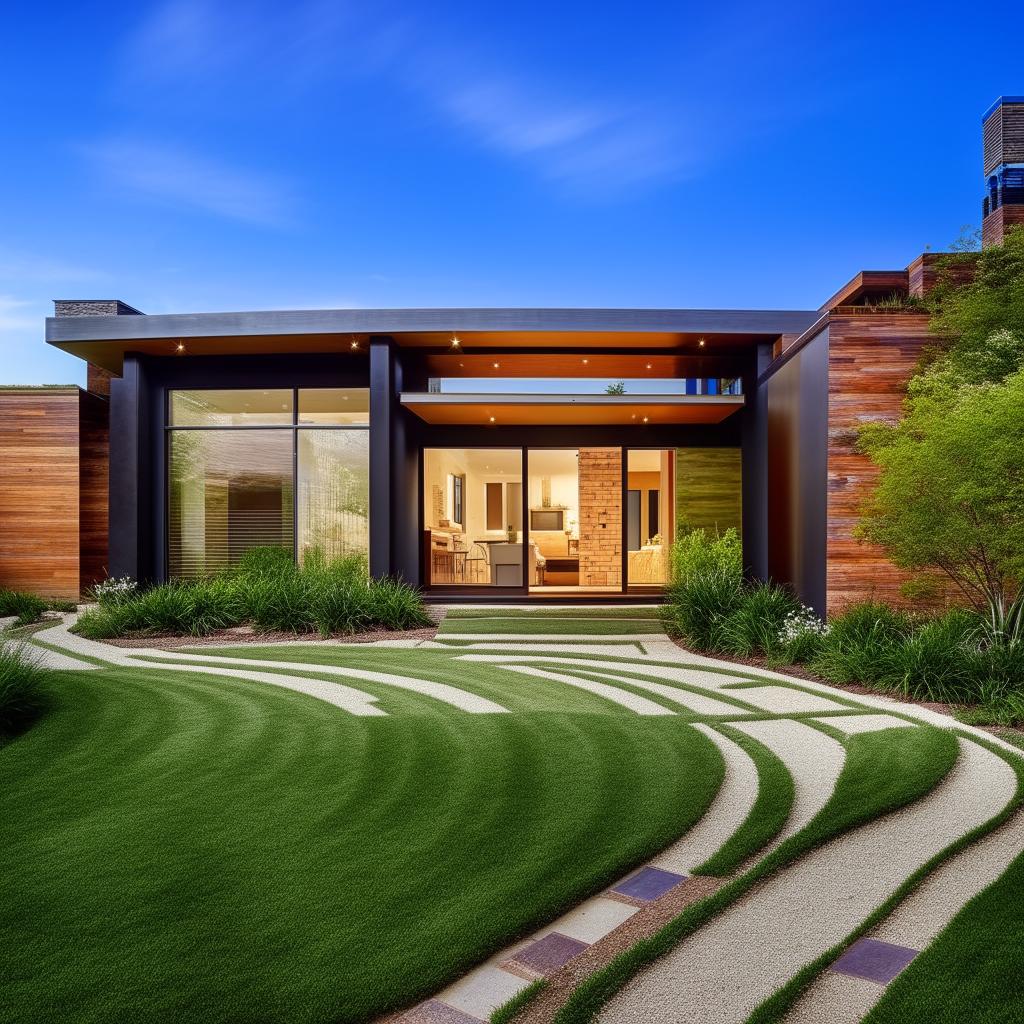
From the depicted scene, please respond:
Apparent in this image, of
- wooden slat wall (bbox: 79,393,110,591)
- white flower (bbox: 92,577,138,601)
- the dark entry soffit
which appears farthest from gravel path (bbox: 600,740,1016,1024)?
wooden slat wall (bbox: 79,393,110,591)

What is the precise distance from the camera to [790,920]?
2.32 m

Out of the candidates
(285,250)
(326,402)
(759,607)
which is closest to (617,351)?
(326,402)

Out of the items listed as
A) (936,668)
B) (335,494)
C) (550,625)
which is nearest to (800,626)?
(936,668)

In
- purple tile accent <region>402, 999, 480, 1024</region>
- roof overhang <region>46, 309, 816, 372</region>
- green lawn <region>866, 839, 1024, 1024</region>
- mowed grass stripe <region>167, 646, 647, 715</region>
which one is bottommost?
mowed grass stripe <region>167, 646, 647, 715</region>

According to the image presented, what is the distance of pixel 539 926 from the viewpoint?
2.31 metres

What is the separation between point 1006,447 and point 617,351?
7.19 m

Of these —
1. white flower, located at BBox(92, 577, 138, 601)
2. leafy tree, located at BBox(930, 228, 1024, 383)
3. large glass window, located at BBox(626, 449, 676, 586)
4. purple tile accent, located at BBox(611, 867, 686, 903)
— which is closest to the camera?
purple tile accent, located at BBox(611, 867, 686, 903)

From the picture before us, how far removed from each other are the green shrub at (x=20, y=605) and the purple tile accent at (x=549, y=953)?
1038 centimetres

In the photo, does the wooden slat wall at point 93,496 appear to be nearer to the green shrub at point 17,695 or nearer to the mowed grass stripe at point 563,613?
the mowed grass stripe at point 563,613

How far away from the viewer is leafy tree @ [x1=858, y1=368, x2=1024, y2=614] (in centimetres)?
568

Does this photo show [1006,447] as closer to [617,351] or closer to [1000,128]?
[617,351]

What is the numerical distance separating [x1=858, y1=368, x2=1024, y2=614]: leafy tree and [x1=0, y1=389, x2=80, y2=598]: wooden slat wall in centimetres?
1189

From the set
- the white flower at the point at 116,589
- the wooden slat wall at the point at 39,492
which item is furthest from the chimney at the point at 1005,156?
the wooden slat wall at the point at 39,492

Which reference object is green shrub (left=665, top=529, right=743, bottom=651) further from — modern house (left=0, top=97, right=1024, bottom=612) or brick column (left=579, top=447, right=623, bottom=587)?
brick column (left=579, top=447, right=623, bottom=587)
